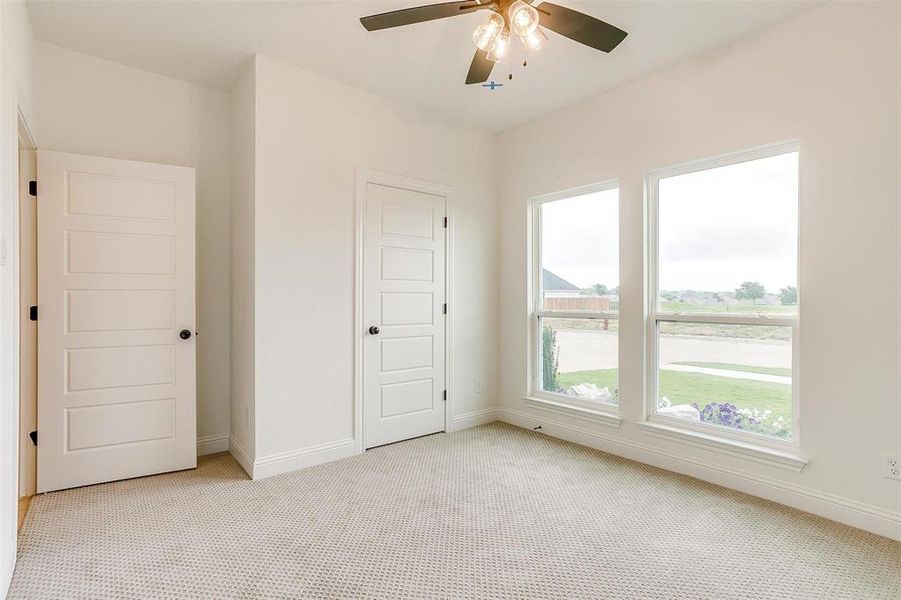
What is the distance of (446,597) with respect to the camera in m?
1.77

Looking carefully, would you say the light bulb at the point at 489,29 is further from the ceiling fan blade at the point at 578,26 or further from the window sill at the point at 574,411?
the window sill at the point at 574,411

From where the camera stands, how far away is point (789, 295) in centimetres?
263

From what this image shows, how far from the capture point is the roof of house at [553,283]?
3.85m

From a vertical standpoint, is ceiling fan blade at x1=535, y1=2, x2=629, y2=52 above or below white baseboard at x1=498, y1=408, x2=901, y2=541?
above

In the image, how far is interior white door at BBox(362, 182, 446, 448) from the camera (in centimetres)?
349

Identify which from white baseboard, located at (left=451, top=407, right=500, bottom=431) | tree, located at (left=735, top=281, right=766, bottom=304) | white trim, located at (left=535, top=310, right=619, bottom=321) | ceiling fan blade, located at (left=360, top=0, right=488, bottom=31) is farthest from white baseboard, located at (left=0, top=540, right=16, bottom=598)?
tree, located at (left=735, top=281, right=766, bottom=304)

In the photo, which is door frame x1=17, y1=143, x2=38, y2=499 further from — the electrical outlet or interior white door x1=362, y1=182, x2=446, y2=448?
the electrical outlet

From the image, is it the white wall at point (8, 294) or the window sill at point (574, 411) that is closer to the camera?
the white wall at point (8, 294)

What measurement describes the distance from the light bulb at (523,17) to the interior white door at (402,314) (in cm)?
181

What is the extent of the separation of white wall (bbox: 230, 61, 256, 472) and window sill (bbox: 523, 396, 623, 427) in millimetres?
2297

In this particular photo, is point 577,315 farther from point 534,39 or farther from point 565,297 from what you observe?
point 534,39

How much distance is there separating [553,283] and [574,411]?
1.11 m

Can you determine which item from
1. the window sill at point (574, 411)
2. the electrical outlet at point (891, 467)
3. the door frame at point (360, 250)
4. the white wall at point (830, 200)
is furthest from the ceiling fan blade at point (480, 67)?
the electrical outlet at point (891, 467)

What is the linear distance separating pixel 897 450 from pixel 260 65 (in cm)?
417
